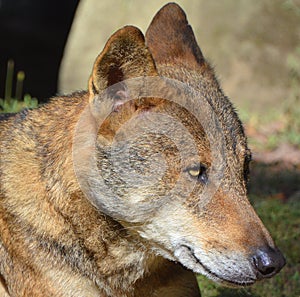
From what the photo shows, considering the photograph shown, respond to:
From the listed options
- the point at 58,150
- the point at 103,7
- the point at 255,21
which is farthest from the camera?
the point at 103,7

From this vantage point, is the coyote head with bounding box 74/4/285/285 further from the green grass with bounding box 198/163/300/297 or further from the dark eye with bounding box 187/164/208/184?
the green grass with bounding box 198/163/300/297

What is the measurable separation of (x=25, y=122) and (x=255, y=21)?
675cm

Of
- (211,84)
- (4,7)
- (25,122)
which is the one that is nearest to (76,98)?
(25,122)

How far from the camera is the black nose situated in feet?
12.7

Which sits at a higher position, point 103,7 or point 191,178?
point 103,7

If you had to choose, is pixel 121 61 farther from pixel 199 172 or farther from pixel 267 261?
pixel 267 261

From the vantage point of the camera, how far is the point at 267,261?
3861 mm

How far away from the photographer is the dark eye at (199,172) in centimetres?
409

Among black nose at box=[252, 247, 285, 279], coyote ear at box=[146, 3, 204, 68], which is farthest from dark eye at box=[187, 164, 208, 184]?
coyote ear at box=[146, 3, 204, 68]

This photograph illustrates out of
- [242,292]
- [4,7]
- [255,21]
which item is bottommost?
[242,292]

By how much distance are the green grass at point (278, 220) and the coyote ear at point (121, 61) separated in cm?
200

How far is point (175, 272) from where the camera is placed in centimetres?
458

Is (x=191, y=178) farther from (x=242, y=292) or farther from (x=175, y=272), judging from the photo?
(x=242, y=292)

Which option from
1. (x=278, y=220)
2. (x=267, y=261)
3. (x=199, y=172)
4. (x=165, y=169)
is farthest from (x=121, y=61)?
(x=278, y=220)
